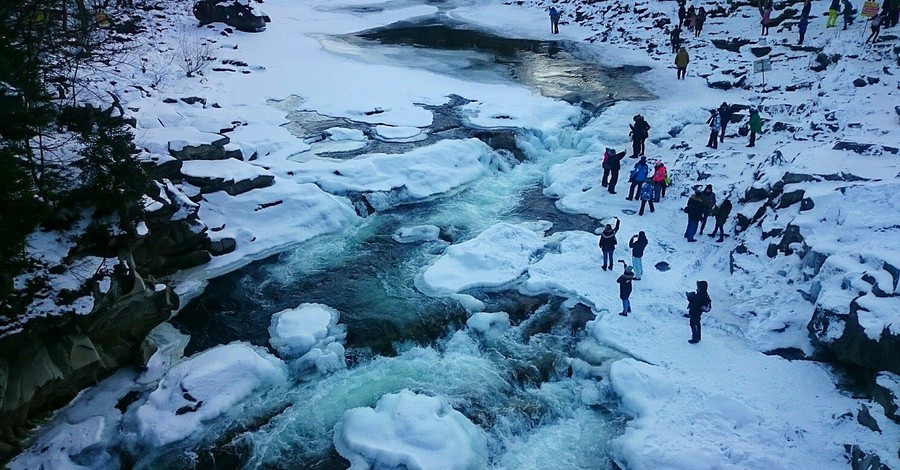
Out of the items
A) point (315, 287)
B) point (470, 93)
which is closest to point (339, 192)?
point (315, 287)

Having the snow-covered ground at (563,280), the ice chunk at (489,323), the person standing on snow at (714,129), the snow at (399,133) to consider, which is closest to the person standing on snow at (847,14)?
the snow-covered ground at (563,280)

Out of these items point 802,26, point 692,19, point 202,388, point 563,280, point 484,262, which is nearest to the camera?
point 202,388

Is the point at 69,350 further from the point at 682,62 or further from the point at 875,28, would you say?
the point at 875,28

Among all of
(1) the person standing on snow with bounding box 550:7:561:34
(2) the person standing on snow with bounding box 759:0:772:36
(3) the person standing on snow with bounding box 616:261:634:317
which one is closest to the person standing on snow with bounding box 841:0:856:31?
(2) the person standing on snow with bounding box 759:0:772:36

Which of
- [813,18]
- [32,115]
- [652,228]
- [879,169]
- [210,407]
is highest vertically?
[813,18]

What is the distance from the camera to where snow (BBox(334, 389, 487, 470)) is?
886 centimetres

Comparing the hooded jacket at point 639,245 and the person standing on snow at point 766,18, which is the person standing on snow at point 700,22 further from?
the hooded jacket at point 639,245

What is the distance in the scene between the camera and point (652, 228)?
15.9m

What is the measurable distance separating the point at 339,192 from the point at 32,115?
8.64 m

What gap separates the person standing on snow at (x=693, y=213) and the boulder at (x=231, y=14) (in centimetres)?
3172

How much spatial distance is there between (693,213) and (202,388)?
40.0 ft

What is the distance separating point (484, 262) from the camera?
14.3m

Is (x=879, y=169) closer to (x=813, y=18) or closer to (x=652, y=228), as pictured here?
(x=652, y=228)

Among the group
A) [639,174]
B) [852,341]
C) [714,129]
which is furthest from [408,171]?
[852,341]
